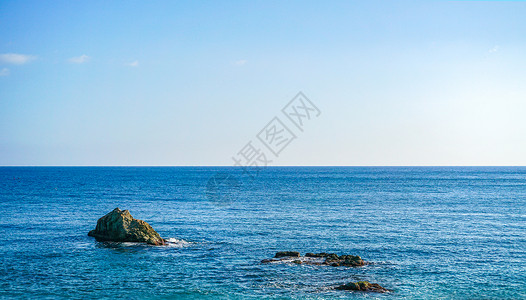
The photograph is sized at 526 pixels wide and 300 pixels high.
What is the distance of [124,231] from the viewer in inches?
1937

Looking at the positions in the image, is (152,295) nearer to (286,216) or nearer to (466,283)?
(466,283)

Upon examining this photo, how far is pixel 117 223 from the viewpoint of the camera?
4975 cm

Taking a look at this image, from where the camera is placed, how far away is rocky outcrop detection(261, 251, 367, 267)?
3881 cm

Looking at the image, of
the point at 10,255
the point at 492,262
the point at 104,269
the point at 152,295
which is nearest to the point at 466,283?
the point at 492,262

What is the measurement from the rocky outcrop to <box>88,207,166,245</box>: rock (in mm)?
15124

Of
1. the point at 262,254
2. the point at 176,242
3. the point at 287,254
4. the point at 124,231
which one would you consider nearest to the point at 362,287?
the point at 287,254

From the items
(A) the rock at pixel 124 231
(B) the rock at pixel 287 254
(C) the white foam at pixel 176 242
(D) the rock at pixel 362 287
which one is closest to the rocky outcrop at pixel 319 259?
(B) the rock at pixel 287 254

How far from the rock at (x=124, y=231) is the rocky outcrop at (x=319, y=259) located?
15.1 meters

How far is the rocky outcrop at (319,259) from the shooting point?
38.8 meters

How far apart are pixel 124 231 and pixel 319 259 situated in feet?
77.8

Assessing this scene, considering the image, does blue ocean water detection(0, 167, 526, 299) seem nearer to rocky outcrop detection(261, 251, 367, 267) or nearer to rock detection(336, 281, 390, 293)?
rock detection(336, 281, 390, 293)

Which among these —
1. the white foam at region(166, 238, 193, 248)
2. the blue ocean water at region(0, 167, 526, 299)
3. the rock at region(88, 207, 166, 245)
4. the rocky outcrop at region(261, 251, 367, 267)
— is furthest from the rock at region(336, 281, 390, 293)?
the rock at region(88, 207, 166, 245)

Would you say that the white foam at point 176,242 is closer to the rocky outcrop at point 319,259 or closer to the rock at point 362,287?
the rocky outcrop at point 319,259

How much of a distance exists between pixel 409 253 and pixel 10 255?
4155 centimetres
